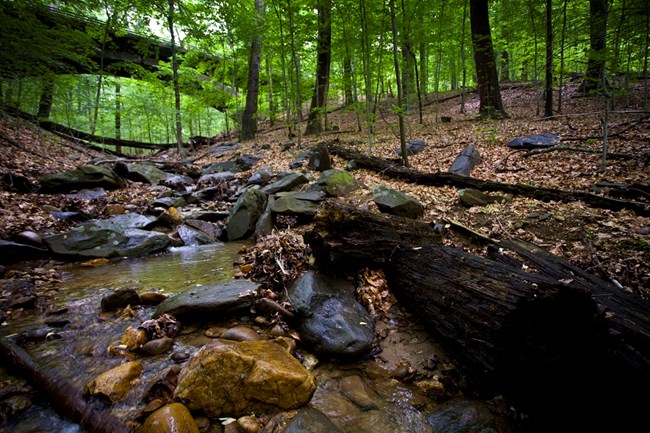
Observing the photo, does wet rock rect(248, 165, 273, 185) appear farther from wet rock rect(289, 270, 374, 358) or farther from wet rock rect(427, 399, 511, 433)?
wet rock rect(427, 399, 511, 433)

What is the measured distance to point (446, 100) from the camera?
20500 mm

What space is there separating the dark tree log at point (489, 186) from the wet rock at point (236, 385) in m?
5.21

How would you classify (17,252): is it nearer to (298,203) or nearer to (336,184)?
(298,203)

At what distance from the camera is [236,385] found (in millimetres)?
1984

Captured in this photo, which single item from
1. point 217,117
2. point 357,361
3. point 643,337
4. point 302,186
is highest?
point 217,117

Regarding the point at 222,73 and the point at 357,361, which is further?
the point at 222,73

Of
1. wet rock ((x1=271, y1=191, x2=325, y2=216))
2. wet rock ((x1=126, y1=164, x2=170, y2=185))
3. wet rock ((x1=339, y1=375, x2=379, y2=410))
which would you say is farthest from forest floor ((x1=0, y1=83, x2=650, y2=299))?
wet rock ((x1=339, y1=375, x2=379, y2=410))

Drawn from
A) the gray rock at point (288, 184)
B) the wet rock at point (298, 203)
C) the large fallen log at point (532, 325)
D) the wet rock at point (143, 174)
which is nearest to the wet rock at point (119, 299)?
the large fallen log at point (532, 325)

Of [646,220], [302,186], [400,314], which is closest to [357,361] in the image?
[400,314]

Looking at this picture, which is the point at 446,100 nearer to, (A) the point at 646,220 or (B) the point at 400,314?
(A) the point at 646,220

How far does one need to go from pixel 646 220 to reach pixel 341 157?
23.1ft

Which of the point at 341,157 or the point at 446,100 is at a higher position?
the point at 446,100

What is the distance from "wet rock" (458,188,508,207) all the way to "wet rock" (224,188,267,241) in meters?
4.12

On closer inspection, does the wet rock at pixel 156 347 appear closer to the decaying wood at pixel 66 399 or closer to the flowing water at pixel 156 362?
the flowing water at pixel 156 362
